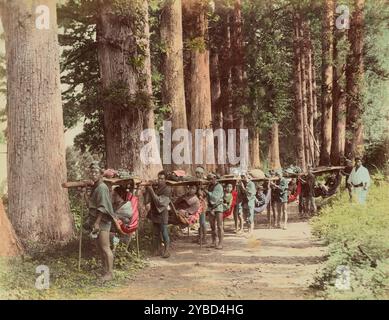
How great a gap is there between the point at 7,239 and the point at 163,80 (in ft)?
27.3

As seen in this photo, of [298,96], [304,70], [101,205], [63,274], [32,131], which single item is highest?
[304,70]

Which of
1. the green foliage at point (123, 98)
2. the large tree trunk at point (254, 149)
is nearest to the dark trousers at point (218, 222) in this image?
the green foliage at point (123, 98)

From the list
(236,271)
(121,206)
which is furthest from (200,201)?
(236,271)

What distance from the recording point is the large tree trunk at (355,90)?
51.2 ft

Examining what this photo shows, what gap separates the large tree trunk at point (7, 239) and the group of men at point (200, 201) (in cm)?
122

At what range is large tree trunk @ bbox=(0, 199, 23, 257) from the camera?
784cm

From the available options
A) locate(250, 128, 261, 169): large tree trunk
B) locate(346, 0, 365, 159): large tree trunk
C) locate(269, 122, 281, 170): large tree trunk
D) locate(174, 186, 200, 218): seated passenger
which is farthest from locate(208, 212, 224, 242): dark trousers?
locate(269, 122, 281, 170): large tree trunk

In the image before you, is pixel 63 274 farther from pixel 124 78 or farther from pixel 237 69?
pixel 237 69

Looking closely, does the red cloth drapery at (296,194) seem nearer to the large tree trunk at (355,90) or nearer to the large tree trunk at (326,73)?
the large tree trunk at (355,90)

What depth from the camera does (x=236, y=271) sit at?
896 cm

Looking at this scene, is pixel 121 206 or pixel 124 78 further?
pixel 124 78

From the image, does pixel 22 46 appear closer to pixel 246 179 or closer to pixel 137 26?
pixel 137 26

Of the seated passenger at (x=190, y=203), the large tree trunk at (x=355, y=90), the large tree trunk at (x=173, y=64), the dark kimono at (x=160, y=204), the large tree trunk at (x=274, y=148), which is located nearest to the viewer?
the dark kimono at (x=160, y=204)

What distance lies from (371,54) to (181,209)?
9282 mm
